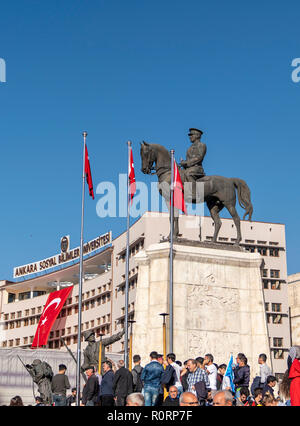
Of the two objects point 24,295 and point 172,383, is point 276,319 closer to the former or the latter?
point 24,295

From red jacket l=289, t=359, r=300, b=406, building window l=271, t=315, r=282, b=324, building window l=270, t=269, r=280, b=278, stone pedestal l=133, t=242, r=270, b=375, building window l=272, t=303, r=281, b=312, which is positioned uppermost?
building window l=270, t=269, r=280, b=278

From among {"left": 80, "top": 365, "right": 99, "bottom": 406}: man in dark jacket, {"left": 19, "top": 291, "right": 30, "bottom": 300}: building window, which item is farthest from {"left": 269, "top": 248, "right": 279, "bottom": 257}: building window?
{"left": 80, "top": 365, "right": 99, "bottom": 406}: man in dark jacket

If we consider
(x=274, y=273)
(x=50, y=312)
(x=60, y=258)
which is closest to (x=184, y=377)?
(x=50, y=312)

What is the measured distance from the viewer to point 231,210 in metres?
27.6

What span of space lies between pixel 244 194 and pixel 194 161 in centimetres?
259

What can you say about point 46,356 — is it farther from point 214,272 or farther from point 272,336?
point 272,336

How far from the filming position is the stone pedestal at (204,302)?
25.3 m

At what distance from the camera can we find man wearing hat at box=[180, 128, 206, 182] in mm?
27156

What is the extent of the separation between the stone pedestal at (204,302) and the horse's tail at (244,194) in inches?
68.3

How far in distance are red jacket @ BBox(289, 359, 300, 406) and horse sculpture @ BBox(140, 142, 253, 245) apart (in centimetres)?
1733

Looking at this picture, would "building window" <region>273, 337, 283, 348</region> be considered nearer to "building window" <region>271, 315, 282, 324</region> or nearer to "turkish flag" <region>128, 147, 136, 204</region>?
"building window" <region>271, 315, 282, 324</region>

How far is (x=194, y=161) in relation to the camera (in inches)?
1070
